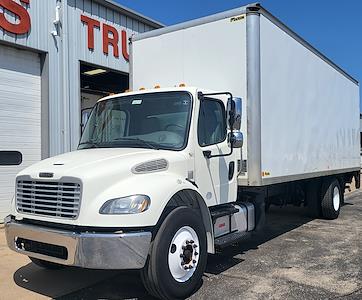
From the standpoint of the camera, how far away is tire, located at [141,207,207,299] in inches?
181

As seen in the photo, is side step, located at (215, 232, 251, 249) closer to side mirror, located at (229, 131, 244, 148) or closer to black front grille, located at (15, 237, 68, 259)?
side mirror, located at (229, 131, 244, 148)

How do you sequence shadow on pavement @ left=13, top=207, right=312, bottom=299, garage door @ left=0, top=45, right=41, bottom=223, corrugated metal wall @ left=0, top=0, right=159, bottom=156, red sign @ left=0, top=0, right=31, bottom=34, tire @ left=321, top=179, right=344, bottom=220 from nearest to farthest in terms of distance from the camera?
1. shadow on pavement @ left=13, top=207, right=312, bottom=299
2. red sign @ left=0, top=0, right=31, bottom=34
3. garage door @ left=0, top=45, right=41, bottom=223
4. tire @ left=321, top=179, right=344, bottom=220
5. corrugated metal wall @ left=0, top=0, right=159, bottom=156

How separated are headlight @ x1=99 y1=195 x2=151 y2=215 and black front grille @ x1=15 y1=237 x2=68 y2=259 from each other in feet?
1.94

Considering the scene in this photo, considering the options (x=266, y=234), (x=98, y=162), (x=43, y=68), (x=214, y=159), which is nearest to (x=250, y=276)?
(x=214, y=159)

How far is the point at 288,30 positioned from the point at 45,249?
213 inches

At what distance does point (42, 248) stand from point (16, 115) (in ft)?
21.1

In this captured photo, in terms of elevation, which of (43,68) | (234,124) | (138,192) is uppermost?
(43,68)

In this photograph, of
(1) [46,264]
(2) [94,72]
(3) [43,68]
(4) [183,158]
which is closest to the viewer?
(4) [183,158]

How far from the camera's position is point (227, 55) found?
671 cm

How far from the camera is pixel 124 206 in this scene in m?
4.44

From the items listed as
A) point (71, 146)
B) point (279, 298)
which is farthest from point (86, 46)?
point (279, 298)

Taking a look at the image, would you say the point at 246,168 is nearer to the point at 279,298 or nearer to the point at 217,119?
the point at 217,119

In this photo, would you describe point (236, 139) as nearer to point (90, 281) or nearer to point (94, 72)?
point (90, 281)

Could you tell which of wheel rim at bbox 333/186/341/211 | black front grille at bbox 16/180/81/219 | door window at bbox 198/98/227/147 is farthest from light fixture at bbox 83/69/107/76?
black front grille at bbox 16/180/81/219
